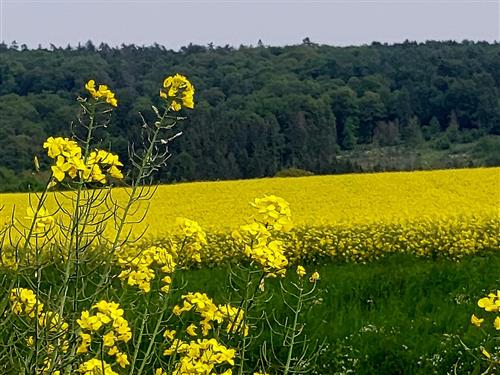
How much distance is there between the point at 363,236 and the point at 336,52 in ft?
141

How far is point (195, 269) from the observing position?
9.87 metres

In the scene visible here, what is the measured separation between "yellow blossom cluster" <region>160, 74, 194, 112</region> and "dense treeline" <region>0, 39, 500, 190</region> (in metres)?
25.9

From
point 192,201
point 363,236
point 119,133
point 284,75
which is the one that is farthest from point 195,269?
point 284,75

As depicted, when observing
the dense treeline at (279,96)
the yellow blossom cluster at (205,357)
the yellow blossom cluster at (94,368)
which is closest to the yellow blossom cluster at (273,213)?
the yellow blossom cluster at (205,357)

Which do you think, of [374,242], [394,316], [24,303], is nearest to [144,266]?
[24,303]

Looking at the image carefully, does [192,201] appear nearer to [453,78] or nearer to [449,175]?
[449,175]

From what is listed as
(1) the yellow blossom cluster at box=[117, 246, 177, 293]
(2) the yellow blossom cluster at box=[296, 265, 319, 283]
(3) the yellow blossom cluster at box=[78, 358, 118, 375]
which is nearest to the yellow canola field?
(2) the yellow blossom cluster at box=[296, 265, 319, 283]

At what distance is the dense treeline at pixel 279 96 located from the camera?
32.8 metres

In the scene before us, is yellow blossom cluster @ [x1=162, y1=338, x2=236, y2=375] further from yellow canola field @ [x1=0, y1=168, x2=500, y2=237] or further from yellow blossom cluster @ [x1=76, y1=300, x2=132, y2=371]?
yellow canola field @ [x1=0, y1=168, x2=500, y2=237]

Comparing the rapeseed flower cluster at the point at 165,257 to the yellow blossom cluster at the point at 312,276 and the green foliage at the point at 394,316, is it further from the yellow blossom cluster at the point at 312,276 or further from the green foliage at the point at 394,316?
the green foliage at the point at 394,316

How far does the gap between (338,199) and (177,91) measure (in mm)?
11932

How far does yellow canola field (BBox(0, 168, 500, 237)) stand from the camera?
12477mm

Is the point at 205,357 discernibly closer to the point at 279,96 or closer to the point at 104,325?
the point at 104,325

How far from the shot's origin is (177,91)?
109 inches
